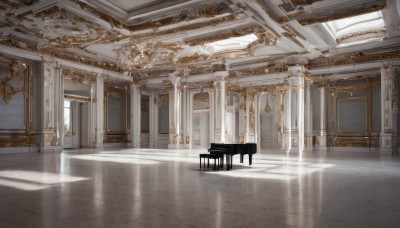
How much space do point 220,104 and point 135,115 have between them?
16.5 feet

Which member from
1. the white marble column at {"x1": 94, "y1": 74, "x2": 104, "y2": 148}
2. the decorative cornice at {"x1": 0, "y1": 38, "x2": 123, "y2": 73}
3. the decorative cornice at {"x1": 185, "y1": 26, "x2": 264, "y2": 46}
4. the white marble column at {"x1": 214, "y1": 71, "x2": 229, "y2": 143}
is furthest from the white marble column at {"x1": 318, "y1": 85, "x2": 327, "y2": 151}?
the white marble column at {"x1": 94, "y1": 74, "x2": 104, "y2": 148}

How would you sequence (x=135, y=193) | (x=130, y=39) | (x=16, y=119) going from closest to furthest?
(x=135, y=193) < (x=130, y=39) < (x=16, y=119)

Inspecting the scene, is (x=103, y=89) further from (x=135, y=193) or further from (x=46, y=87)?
(x=135, y=193)

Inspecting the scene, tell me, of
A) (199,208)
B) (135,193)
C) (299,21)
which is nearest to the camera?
(199,208)

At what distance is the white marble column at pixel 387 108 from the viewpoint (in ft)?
41.0

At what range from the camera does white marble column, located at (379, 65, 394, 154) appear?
1250 centimetres

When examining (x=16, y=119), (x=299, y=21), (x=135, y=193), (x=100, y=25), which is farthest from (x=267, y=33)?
(x=16, y=119)

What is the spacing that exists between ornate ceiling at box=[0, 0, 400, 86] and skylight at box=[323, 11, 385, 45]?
0.05 meters

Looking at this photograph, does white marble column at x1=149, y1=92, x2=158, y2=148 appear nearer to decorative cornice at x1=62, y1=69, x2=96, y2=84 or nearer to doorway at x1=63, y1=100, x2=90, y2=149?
doorway at x1=63, y1=100, x2=90, y2=149

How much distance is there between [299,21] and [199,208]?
7198 mm

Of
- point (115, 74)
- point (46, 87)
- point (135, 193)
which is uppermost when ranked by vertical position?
point (115, 74)

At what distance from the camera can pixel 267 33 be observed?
1034 centimetres

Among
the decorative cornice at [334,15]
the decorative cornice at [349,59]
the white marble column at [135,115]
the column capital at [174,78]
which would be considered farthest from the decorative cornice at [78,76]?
the decorative cornice at [349,59]

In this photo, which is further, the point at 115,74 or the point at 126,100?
the point at 126,100
